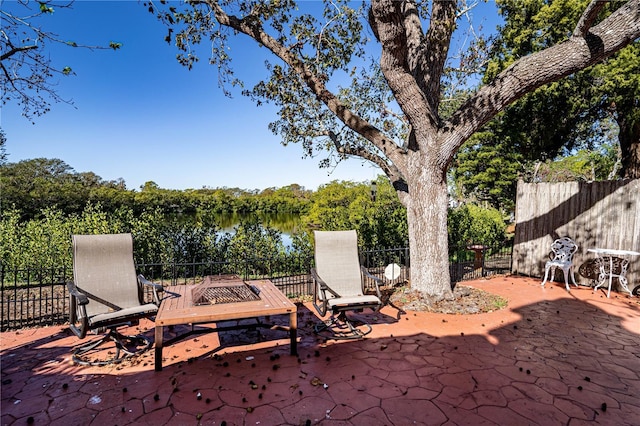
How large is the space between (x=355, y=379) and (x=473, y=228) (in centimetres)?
868

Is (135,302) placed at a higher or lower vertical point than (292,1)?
lower

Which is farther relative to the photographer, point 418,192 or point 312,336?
point 418,192

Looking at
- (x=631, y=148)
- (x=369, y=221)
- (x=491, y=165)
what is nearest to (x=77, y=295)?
(x=369, y=221)

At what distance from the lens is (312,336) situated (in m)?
4.43

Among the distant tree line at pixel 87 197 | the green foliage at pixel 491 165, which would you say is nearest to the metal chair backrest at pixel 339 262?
the distant tree line at pixel 87 197

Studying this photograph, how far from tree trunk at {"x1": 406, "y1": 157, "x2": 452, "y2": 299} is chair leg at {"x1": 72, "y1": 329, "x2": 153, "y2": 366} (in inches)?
171

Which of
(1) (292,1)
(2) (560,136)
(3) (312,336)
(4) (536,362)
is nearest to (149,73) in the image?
(1) (292,1)

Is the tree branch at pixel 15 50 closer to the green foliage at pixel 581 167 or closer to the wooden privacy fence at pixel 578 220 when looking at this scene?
the wooden privacy fence at pixel 578 220

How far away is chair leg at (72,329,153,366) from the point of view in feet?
11.8

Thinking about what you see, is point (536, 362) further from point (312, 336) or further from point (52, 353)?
point (52, 353)

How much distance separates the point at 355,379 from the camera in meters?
3.24

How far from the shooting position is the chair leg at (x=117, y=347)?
358 cm

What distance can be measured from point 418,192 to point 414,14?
135 inches

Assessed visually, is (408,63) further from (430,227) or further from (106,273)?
(106,273)
